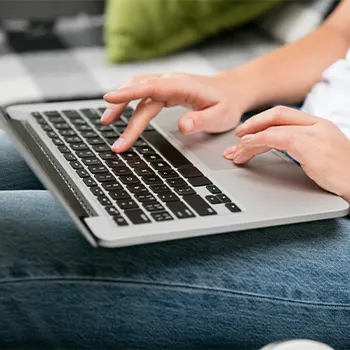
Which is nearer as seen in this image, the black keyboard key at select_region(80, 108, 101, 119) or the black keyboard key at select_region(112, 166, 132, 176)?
the black keyboard key at select_region(112, 166, 132, 176)

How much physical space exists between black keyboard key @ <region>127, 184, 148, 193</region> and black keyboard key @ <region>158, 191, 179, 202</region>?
0.02 meters

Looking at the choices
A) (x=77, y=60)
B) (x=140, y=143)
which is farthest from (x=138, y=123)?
(x=77, y=60)

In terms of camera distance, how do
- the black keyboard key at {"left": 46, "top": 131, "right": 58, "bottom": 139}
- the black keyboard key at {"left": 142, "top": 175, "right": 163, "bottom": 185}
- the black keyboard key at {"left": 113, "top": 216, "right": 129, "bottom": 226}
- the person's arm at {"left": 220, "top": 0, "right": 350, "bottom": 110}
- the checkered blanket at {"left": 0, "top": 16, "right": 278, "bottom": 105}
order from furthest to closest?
the checkered blanket at {"left": 0, "top": 16, "right": 278, "bottom": 105} < the person's arm at {"left": 220, "top": 0, "right": 350, "bottom": 110} < the black keyboard key at {"left": 46, "top": 131, "right": 58, "bottom": 139} < the black keyboard key at {"left": 142, "top": 175, "right": 163, "bottom": 185} < the black keyboard key at {"left": 113, "top": 216, "right": 129, "bottom": 226}

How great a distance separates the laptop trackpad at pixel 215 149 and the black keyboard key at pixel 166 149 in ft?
0.06

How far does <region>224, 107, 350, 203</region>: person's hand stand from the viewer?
31.2 inches

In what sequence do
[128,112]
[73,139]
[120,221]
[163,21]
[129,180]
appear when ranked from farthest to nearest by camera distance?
[163,21], [128,112], [73,139], [129,180], [120,221]

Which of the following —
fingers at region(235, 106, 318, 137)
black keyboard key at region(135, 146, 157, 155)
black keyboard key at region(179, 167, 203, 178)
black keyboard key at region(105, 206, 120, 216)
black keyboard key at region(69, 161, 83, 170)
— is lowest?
black keyboard key at region(179, 167, 203, 178)

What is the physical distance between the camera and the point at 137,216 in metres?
0.71

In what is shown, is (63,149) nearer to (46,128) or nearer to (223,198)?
(46,128)

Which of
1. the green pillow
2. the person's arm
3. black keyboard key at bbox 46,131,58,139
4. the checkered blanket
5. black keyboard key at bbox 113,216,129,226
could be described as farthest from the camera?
the green pillow

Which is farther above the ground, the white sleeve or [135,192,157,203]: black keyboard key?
the white sleeve

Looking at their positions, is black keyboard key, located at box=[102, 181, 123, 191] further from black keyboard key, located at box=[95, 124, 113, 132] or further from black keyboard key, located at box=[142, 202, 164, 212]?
black keyboard key, located at box=[95, 124, 113, 132]

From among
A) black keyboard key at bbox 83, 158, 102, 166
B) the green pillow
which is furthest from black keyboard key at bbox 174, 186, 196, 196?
the green pillow

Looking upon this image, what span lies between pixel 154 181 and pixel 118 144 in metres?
0.09
